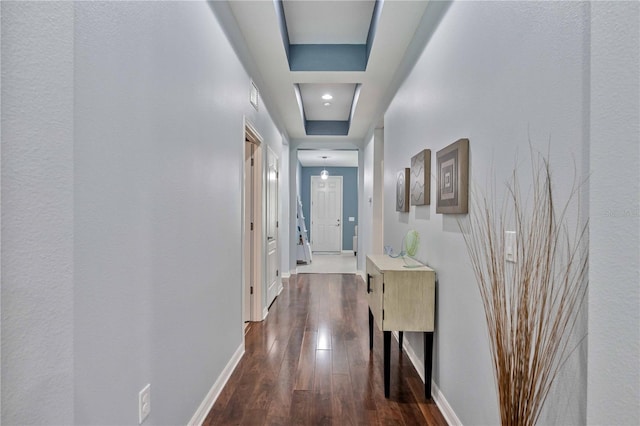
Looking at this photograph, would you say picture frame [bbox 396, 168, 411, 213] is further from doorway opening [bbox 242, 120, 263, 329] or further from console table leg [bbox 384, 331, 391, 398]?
doorway opening [bbox 242, 120, 263, 329]

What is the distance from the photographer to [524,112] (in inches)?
48.6

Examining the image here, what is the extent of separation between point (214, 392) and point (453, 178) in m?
1.94

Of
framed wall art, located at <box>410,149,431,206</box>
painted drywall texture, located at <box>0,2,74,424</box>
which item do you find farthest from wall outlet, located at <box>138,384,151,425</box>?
framed wall art, located at <box>410,149,431,206</box>

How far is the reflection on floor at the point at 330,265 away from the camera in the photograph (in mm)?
7145

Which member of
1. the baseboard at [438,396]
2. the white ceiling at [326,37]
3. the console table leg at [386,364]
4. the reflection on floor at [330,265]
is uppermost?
the white ceiling at [326,37]

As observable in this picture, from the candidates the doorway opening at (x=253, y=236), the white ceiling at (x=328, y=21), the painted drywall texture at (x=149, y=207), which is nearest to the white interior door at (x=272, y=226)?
the doorway opening at (x=253, y=236)

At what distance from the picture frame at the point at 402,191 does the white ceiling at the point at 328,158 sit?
466 cm

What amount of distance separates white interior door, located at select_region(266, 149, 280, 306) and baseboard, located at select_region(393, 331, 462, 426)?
202cm

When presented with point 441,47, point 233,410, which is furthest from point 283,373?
point 441,47

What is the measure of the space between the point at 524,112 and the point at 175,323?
1.73 meters

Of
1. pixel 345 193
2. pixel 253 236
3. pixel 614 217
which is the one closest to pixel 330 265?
pixel 345 193

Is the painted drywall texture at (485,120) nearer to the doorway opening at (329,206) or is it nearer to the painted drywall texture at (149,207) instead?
the painted drywall texture at (149,207)

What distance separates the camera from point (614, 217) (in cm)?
79

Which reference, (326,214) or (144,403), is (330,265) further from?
(144,403)
